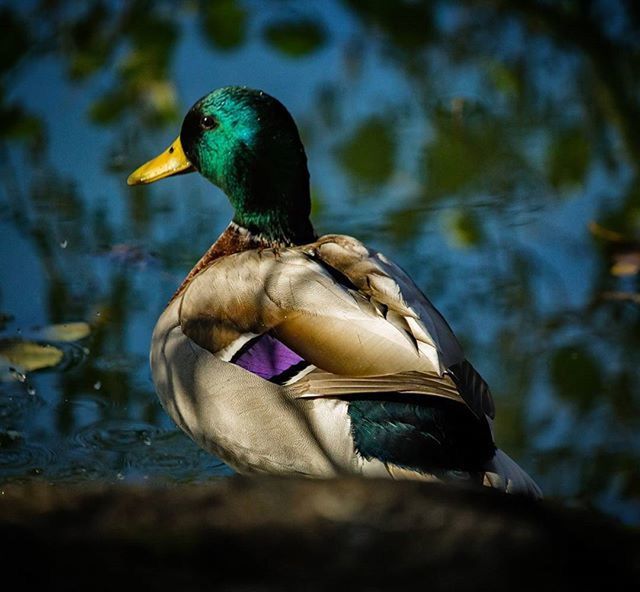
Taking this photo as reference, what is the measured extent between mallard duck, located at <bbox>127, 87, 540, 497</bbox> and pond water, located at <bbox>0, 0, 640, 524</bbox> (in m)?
0.38

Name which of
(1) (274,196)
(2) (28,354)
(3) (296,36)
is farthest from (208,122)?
(3) (296,36)

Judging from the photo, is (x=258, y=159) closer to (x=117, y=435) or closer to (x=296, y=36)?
(x=117, y=435)

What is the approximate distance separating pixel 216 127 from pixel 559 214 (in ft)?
7.18

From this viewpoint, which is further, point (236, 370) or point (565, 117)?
point (565, 117)

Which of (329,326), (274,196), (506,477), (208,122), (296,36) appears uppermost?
(296,36)

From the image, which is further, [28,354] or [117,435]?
[28,354]

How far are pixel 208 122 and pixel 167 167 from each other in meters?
0.33

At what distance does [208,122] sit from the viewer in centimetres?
396

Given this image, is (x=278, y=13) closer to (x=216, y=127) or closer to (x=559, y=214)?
(x=559, y=214)

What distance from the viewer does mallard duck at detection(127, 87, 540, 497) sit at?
302 cm

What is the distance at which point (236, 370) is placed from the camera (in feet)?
10.7

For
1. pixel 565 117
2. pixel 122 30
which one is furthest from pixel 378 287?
pixel 122 30

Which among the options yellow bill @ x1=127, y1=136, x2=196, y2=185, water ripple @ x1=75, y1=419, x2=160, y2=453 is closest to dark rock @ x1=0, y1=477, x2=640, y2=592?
water ripple @ x1=75, y1=419, x2=160, y2=453

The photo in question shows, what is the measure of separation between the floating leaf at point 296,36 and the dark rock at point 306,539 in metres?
5.50
